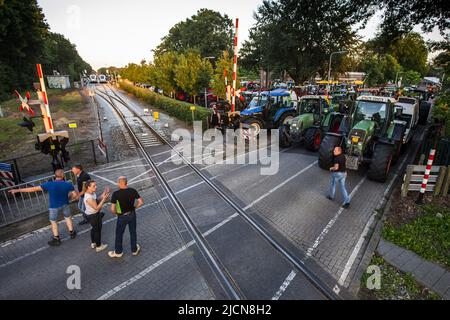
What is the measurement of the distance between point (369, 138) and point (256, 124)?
21.4 ft

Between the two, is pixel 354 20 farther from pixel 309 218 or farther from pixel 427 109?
pixel 427 109

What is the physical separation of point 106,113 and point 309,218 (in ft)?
83.5

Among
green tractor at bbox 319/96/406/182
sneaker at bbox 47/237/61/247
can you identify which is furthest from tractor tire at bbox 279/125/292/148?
sneaker at bbox 47/237/61/247

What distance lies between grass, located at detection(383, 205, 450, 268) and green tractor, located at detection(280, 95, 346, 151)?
5.99 m

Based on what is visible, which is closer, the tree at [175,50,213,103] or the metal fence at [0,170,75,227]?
the metal fence at [0,170,75,227]

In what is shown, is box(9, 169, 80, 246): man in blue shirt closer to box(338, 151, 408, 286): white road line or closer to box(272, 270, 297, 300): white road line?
box(272, 270, 297, 300): white road line

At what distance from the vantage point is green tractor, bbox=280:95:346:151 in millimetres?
12271

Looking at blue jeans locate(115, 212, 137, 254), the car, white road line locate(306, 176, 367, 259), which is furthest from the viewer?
the car

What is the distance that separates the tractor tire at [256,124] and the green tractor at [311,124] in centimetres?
191

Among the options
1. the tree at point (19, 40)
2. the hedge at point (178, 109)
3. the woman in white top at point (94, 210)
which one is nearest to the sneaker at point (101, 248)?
the woman in white top at point (94, 210)

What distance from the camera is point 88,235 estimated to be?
6.36m

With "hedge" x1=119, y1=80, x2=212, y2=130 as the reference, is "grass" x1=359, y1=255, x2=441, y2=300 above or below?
below

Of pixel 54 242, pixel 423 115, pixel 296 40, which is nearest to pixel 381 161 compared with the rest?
pixel 54 242
